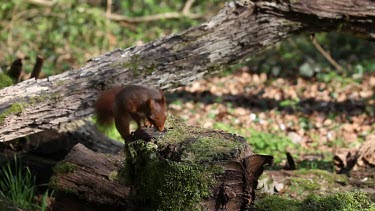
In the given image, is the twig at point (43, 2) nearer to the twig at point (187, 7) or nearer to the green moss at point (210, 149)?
the twig at point (187, 7)

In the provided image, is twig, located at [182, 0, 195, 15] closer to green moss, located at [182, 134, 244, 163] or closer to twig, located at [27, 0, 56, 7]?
twig, located at [27, 0, 56, 7]

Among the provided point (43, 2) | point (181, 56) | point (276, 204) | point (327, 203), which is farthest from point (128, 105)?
point (43, 2)

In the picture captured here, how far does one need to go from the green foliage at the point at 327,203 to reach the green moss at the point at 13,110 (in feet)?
7.71

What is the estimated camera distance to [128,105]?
5.84 metres

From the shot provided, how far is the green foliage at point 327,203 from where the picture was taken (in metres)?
4.24

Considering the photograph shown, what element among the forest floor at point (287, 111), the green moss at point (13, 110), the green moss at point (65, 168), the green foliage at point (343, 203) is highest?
the green moss at point (13, 110)

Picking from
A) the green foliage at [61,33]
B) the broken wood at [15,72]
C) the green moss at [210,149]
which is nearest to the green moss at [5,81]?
the broken wood at [15,72]

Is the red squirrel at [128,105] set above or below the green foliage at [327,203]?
above

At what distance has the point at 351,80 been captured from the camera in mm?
10109

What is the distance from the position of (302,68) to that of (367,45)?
4.54 feet

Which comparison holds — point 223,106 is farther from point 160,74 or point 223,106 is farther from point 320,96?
point 160,74

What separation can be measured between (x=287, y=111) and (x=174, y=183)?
564cm

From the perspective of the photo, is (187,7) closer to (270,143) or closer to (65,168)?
(270,143)

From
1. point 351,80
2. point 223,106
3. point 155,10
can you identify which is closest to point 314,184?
point 223,106
